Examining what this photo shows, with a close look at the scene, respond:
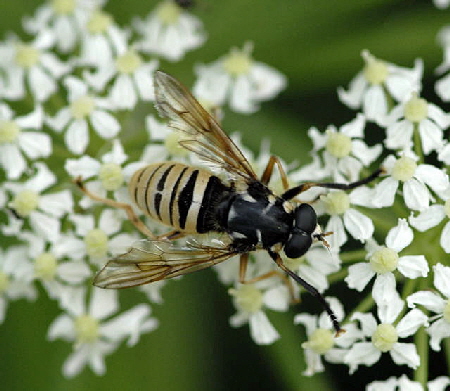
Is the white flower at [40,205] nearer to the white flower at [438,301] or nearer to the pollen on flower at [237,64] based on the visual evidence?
the pollen on flower at [237,64]

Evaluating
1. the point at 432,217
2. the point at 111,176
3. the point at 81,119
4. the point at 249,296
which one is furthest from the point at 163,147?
the point at 432,217

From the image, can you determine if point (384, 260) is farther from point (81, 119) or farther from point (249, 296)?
point (81, 119)

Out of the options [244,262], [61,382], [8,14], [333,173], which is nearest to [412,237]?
[333,173]

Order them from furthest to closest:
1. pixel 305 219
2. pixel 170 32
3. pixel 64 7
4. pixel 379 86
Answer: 1. pixel 170 32
2. pixel 64 7
3. pixel 379 86
4. pixel 305 219

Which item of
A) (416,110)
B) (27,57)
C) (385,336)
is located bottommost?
(385,336)

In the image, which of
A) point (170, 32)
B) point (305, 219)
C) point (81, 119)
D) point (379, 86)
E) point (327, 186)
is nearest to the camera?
point (305, 219)

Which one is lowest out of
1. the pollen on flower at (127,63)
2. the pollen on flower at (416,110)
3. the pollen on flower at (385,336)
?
the pollen on flower at (385,336)

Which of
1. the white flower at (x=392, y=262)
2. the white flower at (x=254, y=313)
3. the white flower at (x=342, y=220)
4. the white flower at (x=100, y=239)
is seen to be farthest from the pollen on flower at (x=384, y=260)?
the white flower at (x=100, y=239)

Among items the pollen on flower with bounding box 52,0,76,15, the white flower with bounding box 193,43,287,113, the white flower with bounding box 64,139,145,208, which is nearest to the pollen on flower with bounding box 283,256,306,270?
the white flower with bounding box 64,139,145,208
